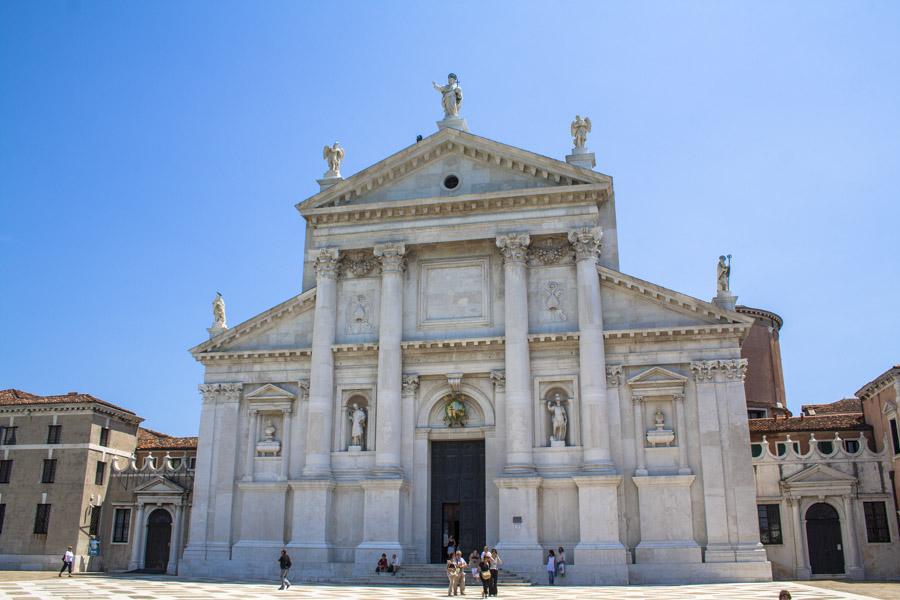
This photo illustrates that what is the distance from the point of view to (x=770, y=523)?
35.1 metres

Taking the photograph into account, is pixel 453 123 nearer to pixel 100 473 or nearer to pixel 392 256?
pixel 392 256

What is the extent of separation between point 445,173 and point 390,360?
8233 mm

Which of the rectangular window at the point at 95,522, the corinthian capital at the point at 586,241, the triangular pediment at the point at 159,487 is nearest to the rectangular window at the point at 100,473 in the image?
the rectangular window at the point at 95,522

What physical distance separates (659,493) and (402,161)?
16553 mm

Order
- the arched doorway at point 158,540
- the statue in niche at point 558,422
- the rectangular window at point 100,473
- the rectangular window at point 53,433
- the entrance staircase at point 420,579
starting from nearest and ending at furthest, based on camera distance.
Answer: the entrance staircase at point 420,579, the statue in niche at point 558,422, the arched doorway at point 158,540, the rectangular window at point 100,473, the rectangular window at point 53,433

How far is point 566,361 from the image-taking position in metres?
31.9

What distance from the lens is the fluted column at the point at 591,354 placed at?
30.1m

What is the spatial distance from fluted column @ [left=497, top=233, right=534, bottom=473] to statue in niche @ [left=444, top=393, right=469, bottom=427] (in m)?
2.14

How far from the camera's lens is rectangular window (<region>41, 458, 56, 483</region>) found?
137ft

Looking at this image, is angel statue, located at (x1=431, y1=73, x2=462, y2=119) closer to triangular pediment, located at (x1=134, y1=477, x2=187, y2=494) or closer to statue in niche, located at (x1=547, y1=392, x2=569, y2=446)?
statue in niche, located at (x1=547, y1=392, x2=569, y2=446)

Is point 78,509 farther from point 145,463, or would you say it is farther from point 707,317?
point 707,317

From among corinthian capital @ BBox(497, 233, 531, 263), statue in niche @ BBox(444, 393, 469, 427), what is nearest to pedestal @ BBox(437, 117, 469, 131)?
corinthian capital @ BBox(497, 233, 531, 263)

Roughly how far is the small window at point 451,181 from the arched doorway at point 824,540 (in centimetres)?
1998

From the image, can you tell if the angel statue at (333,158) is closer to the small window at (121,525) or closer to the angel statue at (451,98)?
the angel statue at (451,98)
